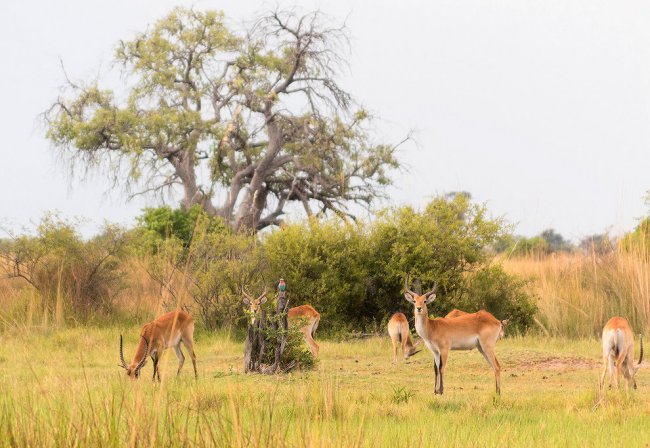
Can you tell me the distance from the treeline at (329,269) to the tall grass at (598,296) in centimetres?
55

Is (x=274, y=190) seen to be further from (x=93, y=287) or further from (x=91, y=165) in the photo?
(x=93, y=287)

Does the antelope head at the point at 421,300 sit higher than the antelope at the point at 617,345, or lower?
higher

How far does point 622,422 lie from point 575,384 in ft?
10.6

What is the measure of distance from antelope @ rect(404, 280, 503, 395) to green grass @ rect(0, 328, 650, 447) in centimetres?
47

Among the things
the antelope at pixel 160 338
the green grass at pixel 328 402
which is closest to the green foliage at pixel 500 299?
the green grass at pixel 328 402

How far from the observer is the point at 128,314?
1808 centimetres

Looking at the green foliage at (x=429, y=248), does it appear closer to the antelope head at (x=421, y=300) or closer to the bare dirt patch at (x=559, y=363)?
the bare dirt patch at (x=559, y=363)

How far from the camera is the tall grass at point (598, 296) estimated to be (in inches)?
A: 635

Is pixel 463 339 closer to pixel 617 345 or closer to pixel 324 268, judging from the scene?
pixel 617 345

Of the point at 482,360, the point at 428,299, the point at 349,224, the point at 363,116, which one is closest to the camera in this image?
the point at 428,299

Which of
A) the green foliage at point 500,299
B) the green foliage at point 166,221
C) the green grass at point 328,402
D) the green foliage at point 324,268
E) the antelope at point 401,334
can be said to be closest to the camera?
the green grass at point 328,402

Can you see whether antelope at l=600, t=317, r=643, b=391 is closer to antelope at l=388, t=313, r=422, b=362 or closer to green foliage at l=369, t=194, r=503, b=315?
antelope at l=388, t=313, r=422, b=362

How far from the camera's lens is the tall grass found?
1612 centimetres

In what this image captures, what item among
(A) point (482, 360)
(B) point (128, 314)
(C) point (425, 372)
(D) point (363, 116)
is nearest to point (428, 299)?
(C) point (425, 372)
